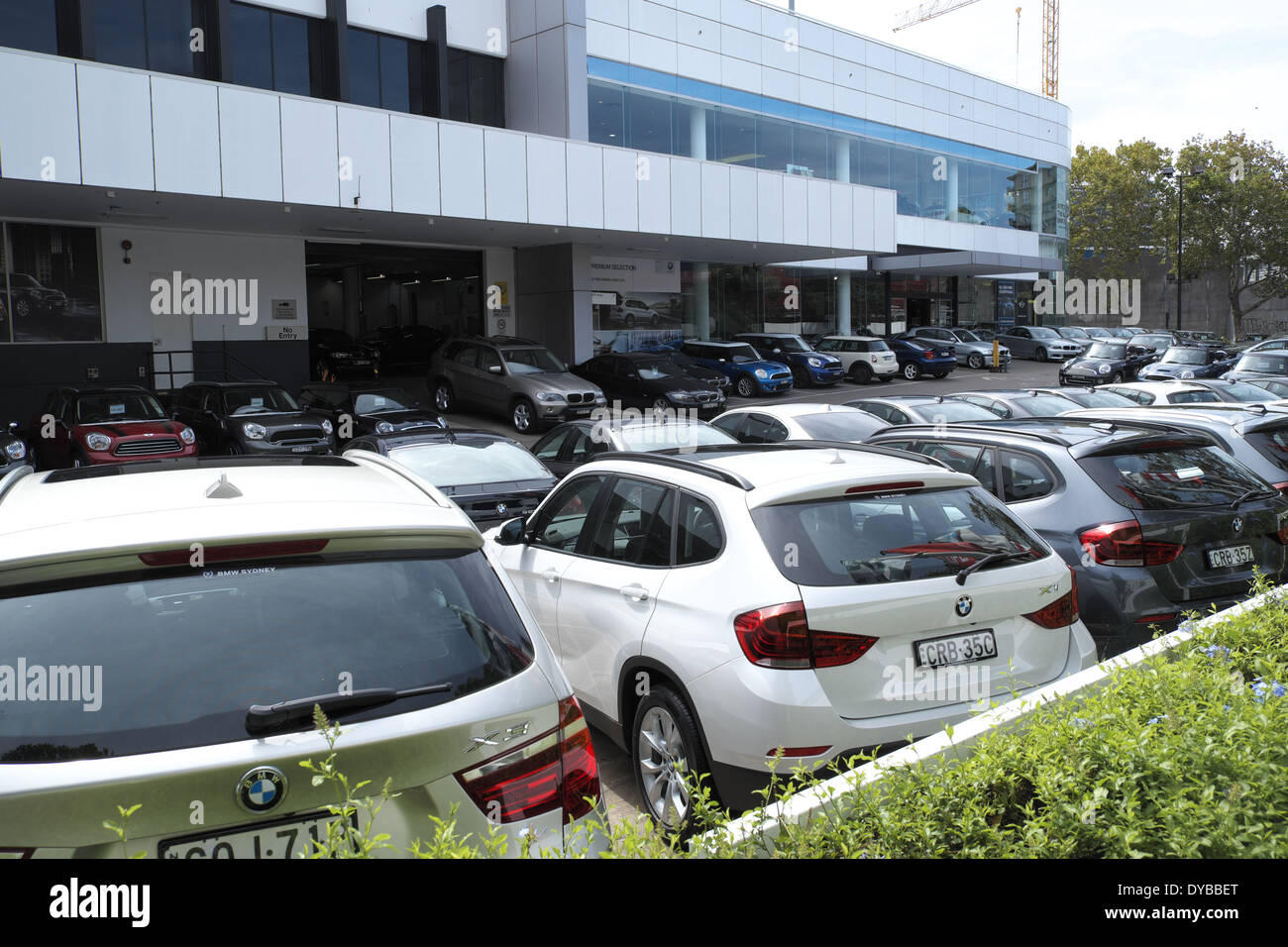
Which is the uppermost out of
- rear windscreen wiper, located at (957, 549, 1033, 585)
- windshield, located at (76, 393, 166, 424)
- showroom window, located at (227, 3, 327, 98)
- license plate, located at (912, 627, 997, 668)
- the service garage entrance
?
showroom window, located at (227, 3, 327, 98)

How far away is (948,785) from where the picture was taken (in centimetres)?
275

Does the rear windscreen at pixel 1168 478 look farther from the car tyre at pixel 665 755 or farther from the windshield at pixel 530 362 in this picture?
the windshield at pixel 530 362

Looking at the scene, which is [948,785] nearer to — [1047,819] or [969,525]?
[1047,819]

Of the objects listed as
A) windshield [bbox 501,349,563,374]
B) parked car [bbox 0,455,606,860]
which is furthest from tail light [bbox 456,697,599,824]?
windshield [bbox 501,349,563,374]

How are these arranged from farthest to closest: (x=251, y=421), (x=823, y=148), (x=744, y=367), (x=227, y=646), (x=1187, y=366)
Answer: (x=823, y=148) → (x=744, y=367) → (x=1187, y=366) → (x=251, y=421) → (x=227, y=646)

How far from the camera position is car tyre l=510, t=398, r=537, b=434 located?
2212 cm

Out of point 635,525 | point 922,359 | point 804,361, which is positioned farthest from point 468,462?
point 922,359

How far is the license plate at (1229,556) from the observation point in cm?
577

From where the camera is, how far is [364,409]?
1870 cm

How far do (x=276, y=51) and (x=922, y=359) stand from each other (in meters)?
22.5

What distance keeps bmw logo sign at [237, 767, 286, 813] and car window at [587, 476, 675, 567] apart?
8.58 ft

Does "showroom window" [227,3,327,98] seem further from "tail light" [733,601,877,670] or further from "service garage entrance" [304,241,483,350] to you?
"tail light" [733,601,877,670]

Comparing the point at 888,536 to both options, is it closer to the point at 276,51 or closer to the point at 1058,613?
the point at 1058,613

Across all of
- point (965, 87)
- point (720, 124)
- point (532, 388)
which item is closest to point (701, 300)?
point (720, 124)
